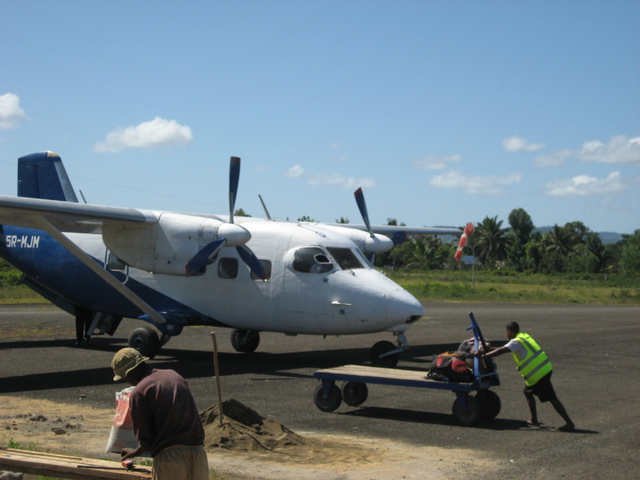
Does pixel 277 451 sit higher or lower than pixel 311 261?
lower

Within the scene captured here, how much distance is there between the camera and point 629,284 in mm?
66188

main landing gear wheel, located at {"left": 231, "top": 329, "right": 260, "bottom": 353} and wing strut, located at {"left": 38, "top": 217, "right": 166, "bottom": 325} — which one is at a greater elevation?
wing strut, located at {"left": 38, "top": 217, "right": 166, "bottom": 325}

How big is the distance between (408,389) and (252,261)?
15.8ft

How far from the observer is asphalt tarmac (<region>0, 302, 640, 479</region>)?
9453 mm

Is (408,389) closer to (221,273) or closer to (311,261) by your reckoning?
(311,261)

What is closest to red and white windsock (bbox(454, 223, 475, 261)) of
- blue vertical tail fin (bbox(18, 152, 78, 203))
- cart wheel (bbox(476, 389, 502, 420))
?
blue vertical tail fin (bbox(18, 152, 78, 203))

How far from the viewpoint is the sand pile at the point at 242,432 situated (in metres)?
9.19

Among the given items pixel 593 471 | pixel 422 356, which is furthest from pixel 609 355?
pixel 593 471

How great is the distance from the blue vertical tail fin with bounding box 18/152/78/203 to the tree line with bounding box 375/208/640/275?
7066cm

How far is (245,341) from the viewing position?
1933 cm

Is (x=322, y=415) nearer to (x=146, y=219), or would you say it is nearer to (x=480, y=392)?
(x=480, y=392)

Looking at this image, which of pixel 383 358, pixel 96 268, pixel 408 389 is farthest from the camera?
pixel 383 358

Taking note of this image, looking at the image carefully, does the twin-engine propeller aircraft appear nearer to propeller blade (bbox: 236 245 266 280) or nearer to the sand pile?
propeller blade (bbox: 236 245 266 280)

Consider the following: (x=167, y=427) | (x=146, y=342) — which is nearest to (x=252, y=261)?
(x=146, y=342)
